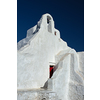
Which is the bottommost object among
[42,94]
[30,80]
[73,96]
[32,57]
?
[73,96]

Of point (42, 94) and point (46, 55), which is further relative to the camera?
point (46, 55)

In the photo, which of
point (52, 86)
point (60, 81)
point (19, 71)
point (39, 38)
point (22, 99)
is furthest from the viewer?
point (39, 38)

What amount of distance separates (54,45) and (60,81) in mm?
3695

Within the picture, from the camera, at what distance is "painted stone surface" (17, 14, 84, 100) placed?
6.77 m

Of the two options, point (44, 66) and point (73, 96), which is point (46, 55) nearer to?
point (44, 66)

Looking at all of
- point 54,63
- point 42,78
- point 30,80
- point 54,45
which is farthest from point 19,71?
point 54,45

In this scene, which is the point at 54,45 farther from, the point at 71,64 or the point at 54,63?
the point at 71,64

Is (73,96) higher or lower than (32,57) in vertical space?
lower

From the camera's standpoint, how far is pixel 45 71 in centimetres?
887

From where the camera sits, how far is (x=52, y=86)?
7301mm

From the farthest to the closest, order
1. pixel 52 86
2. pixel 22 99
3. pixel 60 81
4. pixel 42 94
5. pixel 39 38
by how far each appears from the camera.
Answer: pixel 39 38, pixel 60 81, pixel 52 86, pixel 42 94, pixel 22 99

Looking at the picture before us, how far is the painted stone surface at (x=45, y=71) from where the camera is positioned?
6.77 m

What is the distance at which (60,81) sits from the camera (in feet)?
26.3

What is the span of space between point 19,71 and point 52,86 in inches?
95.5
